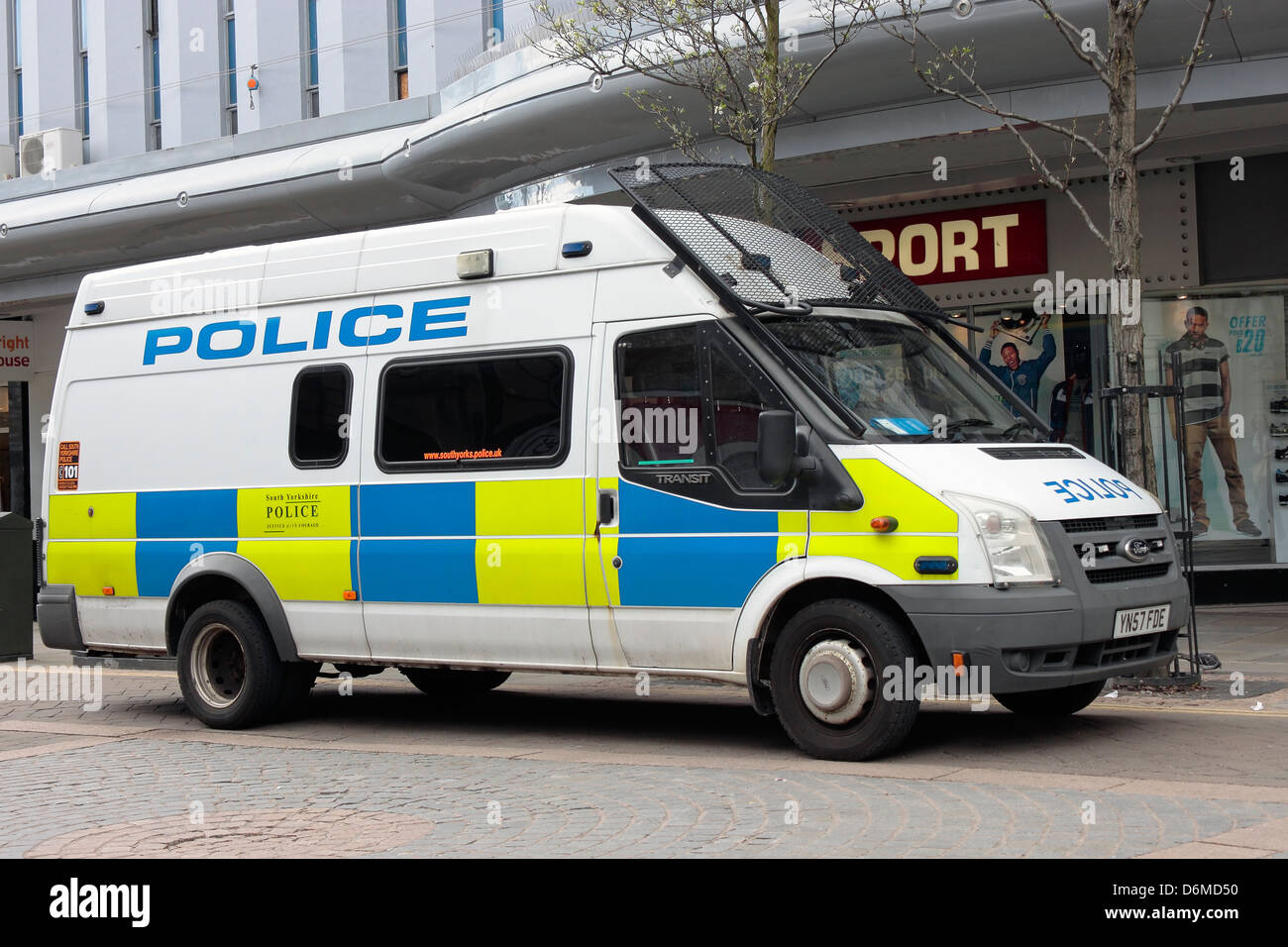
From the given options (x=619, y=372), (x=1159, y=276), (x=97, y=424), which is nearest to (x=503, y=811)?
(x=619, y=372)

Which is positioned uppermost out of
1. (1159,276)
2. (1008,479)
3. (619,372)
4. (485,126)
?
(485,126)

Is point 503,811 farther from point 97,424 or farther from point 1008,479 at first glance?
point 97,424

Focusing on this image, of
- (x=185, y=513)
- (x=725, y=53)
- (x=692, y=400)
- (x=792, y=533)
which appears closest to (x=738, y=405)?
(x=692, y=400)

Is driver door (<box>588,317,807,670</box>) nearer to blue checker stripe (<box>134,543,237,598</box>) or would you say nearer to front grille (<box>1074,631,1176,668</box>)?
front grille (<box>1074,631,1176,668</box>)

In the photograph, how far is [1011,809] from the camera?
629 centimetres

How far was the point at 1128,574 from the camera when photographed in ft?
25.4

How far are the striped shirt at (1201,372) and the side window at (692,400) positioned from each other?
929 cm

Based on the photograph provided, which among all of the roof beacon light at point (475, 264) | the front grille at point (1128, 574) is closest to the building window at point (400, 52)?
the roof beacon light at point (475, 264)

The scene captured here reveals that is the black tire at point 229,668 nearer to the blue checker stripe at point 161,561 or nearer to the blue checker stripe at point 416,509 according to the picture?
the blue checker stripe at point 161,561

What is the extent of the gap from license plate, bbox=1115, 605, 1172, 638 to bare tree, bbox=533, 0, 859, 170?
5576 mm

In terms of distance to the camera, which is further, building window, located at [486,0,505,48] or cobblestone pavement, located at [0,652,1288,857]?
building window, located at [486,0,505,48]

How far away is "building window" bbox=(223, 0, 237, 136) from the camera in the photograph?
76.2ft

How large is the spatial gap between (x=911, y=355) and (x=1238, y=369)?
28.8ft

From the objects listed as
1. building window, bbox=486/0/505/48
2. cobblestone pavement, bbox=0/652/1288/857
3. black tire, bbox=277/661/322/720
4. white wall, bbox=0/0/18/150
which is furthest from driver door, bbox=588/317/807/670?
white wall, bbox=0/0/18/150
